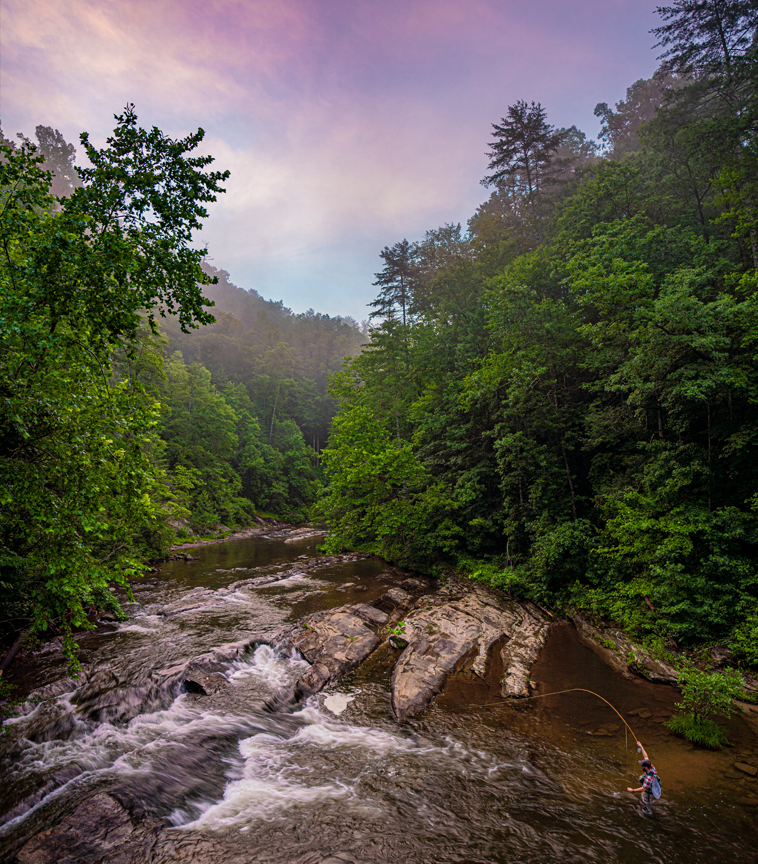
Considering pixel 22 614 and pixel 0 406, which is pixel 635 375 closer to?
pixel 0 406

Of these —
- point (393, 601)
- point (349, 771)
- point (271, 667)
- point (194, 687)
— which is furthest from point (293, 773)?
point (393, 601)

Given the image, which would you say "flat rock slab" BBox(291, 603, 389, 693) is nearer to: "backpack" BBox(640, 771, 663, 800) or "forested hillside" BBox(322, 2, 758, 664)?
"forested hillside" BBox(322, 2, 758, 664)

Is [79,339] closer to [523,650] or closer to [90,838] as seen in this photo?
[90,838]

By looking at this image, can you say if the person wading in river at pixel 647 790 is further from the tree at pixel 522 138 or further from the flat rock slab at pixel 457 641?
Answer: the tree at pixel 522 138

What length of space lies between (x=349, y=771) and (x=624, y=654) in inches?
298

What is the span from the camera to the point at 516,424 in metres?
16.3

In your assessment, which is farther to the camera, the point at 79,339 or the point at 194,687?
the point at 194,687

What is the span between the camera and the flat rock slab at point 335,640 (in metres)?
9.70

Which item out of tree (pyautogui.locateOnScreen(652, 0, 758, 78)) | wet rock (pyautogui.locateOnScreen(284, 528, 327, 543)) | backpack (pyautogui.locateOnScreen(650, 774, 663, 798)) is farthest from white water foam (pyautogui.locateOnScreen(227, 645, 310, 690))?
tree (pyautogui.locateOnScreen(652, 0, 758, 78))

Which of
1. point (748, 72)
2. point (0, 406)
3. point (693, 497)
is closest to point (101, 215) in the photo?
Answer: point (0, 406)

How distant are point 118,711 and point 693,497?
14562mm

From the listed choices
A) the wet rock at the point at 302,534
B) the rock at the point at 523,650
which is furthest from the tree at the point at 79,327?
the wet rock at the point at 302,534

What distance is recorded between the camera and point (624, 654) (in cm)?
962

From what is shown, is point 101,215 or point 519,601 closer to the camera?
point 101,215
